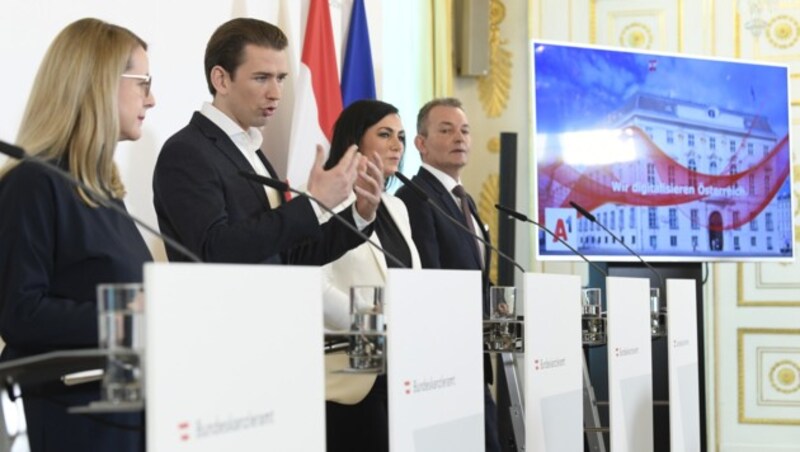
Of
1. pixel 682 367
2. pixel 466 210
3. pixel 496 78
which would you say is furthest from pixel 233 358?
pixel 496 78

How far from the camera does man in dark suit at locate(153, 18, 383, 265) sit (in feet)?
9.96

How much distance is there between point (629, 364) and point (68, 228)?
194 cm

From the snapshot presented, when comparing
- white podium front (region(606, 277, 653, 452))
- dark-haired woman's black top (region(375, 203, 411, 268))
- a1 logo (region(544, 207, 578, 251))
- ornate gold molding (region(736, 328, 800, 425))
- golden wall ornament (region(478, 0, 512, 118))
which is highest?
golden wall ornament (region(478, 0, 512, 118))

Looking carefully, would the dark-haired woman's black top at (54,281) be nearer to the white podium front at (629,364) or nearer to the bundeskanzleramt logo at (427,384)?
the bundeskanzleramt logo at (427,384)

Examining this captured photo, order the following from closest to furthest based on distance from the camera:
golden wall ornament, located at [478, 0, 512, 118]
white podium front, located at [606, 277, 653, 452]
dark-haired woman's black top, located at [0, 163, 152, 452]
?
dark-haired woman's black top, located at [0, 163, 152, 452] < white podium front, located at [606, 277, 653, 452] < golden wall ornament, located at [478, 0, 512, 118]

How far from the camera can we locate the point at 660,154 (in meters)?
6.75

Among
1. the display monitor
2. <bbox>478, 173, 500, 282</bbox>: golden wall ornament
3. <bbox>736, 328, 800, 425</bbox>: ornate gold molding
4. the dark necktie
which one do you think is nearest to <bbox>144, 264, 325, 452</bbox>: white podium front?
the dark necktie

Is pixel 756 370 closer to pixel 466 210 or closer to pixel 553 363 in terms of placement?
pixel 466 210

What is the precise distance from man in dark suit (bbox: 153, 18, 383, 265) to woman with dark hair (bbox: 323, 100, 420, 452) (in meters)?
0.20

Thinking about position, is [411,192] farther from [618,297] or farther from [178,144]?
[178,144]

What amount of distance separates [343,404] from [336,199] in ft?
A: 2.54

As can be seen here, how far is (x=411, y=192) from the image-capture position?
448 centimetres

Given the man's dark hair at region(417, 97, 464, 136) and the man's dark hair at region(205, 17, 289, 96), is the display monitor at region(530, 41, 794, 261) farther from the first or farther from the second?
the man's dark hair at region(205, 17, 289, 96)

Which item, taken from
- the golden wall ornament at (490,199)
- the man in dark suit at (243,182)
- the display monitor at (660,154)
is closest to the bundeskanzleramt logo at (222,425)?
the man in dark suit at (243,182)
